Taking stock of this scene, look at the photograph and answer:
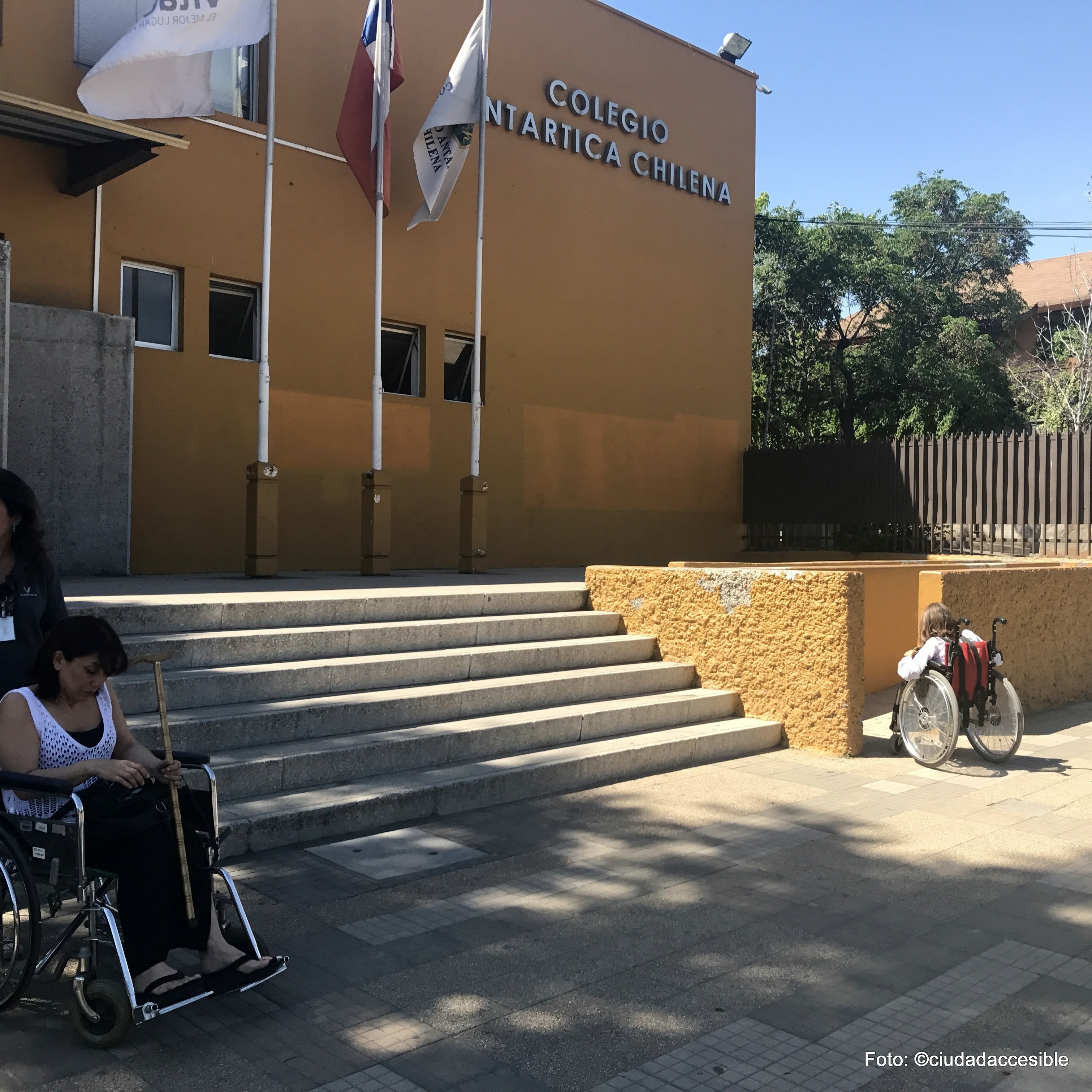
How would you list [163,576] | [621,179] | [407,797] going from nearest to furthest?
[407,797] → [163,576] → [621,179]

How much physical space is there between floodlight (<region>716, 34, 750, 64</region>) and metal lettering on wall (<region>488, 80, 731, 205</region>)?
2334 mm

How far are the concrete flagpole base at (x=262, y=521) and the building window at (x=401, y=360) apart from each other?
344 cm

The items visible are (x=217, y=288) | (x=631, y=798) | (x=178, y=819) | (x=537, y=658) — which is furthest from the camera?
(x=217, y=288)

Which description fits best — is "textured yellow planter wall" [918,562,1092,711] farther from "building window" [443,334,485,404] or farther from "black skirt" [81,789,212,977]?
"building window" [443,334,485,404]

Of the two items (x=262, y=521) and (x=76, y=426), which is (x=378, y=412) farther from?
(x=76, y=426)

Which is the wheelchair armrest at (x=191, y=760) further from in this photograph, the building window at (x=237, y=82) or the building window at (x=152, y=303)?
the building window at (x=237, y=82)

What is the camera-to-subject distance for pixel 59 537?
1023cm

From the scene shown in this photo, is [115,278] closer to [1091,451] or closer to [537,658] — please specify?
[537,658]

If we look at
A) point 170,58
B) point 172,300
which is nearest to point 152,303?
point 172,300

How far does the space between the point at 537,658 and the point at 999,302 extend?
26.9 metres

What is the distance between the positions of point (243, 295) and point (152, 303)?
1122 mm

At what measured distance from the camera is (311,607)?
7.63m

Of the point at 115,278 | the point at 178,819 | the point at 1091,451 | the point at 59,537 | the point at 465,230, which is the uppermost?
the point at 465,230

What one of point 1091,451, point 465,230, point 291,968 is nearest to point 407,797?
point 291,968
